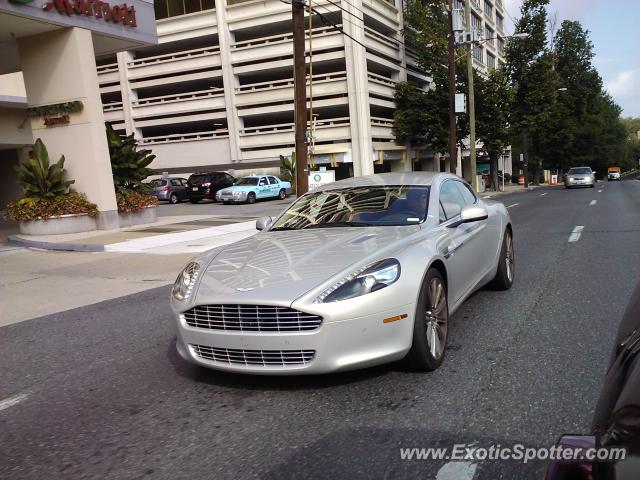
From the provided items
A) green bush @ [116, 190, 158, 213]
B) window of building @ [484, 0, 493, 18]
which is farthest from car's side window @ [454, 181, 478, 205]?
window of building @ [484, 0, 493, 18]

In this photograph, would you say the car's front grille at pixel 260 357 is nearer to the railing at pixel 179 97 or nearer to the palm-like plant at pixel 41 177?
the palm-like plant at pixel 41 177

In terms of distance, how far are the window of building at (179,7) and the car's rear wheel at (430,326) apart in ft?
146

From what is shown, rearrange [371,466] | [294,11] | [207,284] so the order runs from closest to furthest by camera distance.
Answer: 1. [371,466]
2. [207,284]
3. [294,11]

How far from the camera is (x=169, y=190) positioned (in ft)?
103

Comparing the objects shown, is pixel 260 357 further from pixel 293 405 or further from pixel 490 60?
pixel 490 60

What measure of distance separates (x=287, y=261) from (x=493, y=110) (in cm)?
3865

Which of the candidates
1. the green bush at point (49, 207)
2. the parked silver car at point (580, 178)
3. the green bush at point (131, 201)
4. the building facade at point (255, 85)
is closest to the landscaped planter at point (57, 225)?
the green bush at point (49, 207)

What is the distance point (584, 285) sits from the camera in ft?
21.8

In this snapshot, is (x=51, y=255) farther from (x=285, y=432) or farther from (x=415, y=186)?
(x=285, y=432)

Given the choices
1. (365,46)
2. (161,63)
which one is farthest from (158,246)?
(161,63)

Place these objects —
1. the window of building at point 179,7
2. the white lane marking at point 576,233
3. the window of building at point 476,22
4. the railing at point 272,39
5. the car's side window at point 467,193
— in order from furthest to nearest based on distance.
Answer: the window of building at point 476,22, the window of building at point 179,7, the railing at point 272,39, the white lane marking at point 576,233, the car's side window at point 467,193

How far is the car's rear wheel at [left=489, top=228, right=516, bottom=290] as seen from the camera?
20.7ft

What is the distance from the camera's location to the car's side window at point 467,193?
6010 millimetres

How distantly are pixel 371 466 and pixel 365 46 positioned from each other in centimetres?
3885
